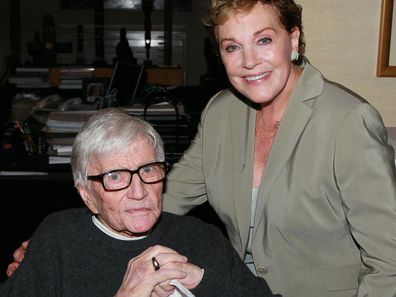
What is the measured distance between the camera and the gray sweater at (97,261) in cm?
156

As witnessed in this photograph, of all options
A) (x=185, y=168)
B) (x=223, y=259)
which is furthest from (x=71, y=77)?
(x=223, y=259)

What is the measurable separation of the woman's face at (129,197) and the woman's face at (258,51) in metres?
0.32

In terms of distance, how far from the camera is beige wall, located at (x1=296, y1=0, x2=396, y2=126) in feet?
6.65

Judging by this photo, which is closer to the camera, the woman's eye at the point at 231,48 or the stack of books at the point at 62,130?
the woman's eye at the point at 231,48

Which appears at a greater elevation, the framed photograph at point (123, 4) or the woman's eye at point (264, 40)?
the framed photograph at point (123, 4)

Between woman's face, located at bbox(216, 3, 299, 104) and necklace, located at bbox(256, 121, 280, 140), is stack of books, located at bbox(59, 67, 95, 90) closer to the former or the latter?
necklace, located at bbox(256, 121, 280, 140)

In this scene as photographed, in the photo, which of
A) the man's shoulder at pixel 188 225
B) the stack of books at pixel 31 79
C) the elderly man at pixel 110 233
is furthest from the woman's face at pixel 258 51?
the stack of books at pixel 31 79

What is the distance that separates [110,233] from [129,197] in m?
0.14

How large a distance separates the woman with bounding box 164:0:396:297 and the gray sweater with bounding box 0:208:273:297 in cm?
9

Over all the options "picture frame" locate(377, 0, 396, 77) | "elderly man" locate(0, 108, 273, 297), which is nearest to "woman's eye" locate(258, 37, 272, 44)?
"elderly man" locate(0, 108, 273, 297)

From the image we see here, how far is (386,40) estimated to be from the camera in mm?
2041

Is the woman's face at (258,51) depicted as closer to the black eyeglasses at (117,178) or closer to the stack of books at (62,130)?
the black eyeglasses at (117,178)

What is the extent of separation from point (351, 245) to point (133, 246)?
58cm

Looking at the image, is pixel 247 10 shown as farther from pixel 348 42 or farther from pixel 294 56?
pixel 348 42
